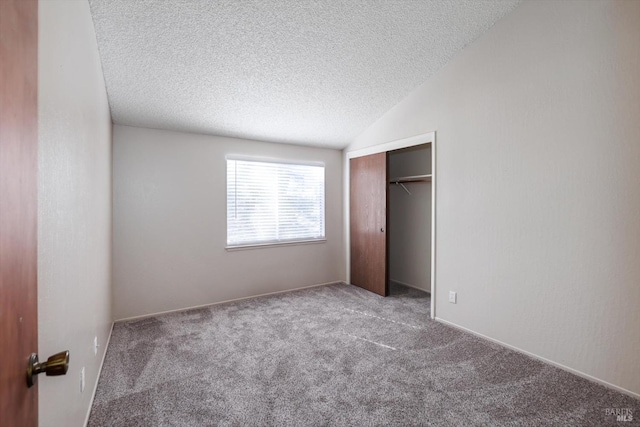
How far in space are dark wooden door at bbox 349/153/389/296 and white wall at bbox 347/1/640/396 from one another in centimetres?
93

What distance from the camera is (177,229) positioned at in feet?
11.9

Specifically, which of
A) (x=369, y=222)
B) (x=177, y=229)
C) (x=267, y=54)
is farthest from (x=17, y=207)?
(x=369, y=222)

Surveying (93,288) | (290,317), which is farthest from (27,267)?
(290,317)

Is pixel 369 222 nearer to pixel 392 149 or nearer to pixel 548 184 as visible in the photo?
pixel 392 149

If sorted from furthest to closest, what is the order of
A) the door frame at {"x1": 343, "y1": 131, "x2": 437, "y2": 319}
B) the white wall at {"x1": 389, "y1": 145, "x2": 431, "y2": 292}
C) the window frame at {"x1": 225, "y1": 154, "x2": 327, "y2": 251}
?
1. the white wall at {"x1": 389, "y1": 145, "x2": 431, "y2": 292}
2. the window frame at {"x1": 225, "y1": 154, "x2": 327, "y2": 251}
3. the door frame at {"x1": 343, "y1": 131, "x2": 437, "y2": 319}

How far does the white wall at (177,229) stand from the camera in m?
3.35

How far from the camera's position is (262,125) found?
12.3 ft

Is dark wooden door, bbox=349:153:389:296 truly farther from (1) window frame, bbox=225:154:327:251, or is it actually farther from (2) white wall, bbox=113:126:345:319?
(2) white wall, bbox=113:126:345:319

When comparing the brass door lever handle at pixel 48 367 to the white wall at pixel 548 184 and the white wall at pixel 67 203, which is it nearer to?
the white wall at pixel 67 203

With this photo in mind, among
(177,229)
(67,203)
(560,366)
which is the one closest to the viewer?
(67,203)

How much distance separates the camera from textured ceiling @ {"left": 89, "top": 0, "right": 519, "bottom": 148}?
2156 mm

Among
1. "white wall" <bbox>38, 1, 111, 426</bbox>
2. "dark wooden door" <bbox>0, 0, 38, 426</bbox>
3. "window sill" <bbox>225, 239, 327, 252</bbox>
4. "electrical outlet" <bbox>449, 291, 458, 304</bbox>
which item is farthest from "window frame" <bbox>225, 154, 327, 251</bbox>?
"dark wooden door" <bbox>0, 0, 38, 426</bbox>

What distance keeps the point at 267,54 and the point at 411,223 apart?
3128 millimetres

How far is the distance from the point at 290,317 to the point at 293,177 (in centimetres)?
202
